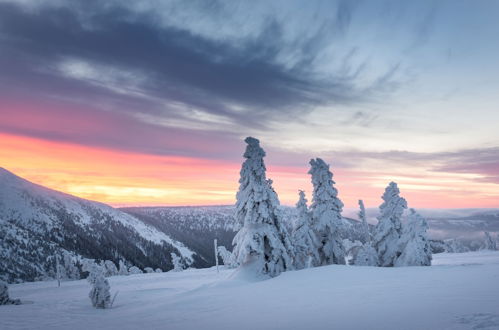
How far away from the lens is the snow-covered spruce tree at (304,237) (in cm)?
3999

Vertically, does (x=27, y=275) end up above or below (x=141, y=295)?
below

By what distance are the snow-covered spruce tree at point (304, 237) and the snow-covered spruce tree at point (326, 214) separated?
55 cm

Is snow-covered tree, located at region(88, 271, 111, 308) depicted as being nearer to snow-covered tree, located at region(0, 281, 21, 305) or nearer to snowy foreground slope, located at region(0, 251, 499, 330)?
snowy foreground slope, located at region(0, 251, 499, 330)

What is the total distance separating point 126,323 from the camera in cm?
1511

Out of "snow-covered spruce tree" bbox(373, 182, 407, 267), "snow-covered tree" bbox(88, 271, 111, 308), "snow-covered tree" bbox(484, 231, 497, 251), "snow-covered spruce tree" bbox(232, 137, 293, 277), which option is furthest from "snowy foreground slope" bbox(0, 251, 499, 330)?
"snow-covered tree" bbox(484, 231, 497, 251)

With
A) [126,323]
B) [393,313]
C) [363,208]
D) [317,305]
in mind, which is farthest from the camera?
[363,208]

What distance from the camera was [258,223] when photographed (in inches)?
1163

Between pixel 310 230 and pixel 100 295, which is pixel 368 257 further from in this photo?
pixel 100 295

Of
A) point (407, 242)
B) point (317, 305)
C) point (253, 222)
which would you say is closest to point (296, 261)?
point (253, 222)

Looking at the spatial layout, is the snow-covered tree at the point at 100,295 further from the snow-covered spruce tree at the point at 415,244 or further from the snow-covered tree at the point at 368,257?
the snow-covered tree at the point at 368,257

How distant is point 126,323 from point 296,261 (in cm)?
2357

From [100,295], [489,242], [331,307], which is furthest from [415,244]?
[489,242]

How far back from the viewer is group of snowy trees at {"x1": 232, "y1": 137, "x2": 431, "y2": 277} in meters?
29.1

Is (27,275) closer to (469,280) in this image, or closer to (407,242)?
(407,242)
